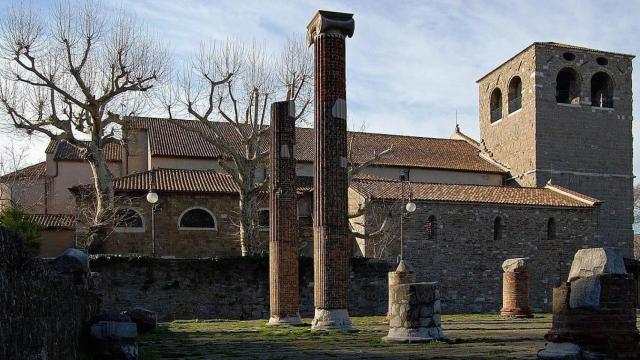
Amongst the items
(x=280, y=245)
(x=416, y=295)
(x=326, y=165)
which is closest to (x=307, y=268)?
(x=280, y=245)

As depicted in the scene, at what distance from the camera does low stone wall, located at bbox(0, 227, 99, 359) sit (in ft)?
14.5

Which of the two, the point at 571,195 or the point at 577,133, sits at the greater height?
the point at 577,133

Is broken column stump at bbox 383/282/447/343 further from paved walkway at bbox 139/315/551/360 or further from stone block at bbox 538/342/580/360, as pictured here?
stone block at bbox 538/342/580/360

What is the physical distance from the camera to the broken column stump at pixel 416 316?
35.8 ft

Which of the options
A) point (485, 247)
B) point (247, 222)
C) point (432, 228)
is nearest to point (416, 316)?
point (247, 222)

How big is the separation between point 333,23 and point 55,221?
863 inches

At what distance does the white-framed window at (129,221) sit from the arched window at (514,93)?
2179 centimetres

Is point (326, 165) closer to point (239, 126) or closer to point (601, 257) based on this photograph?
point (601, 257)

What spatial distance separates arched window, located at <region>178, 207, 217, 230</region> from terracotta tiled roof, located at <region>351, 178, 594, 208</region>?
635cm

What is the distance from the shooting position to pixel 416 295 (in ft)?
36.1

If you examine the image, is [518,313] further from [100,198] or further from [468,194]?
[100,198]

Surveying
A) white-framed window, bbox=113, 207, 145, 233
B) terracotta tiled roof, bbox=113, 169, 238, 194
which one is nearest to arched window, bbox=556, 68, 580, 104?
terracotta tiled roof, bbox=113, 169, 238, 194

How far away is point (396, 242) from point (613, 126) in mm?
16923

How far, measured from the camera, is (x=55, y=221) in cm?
3098
